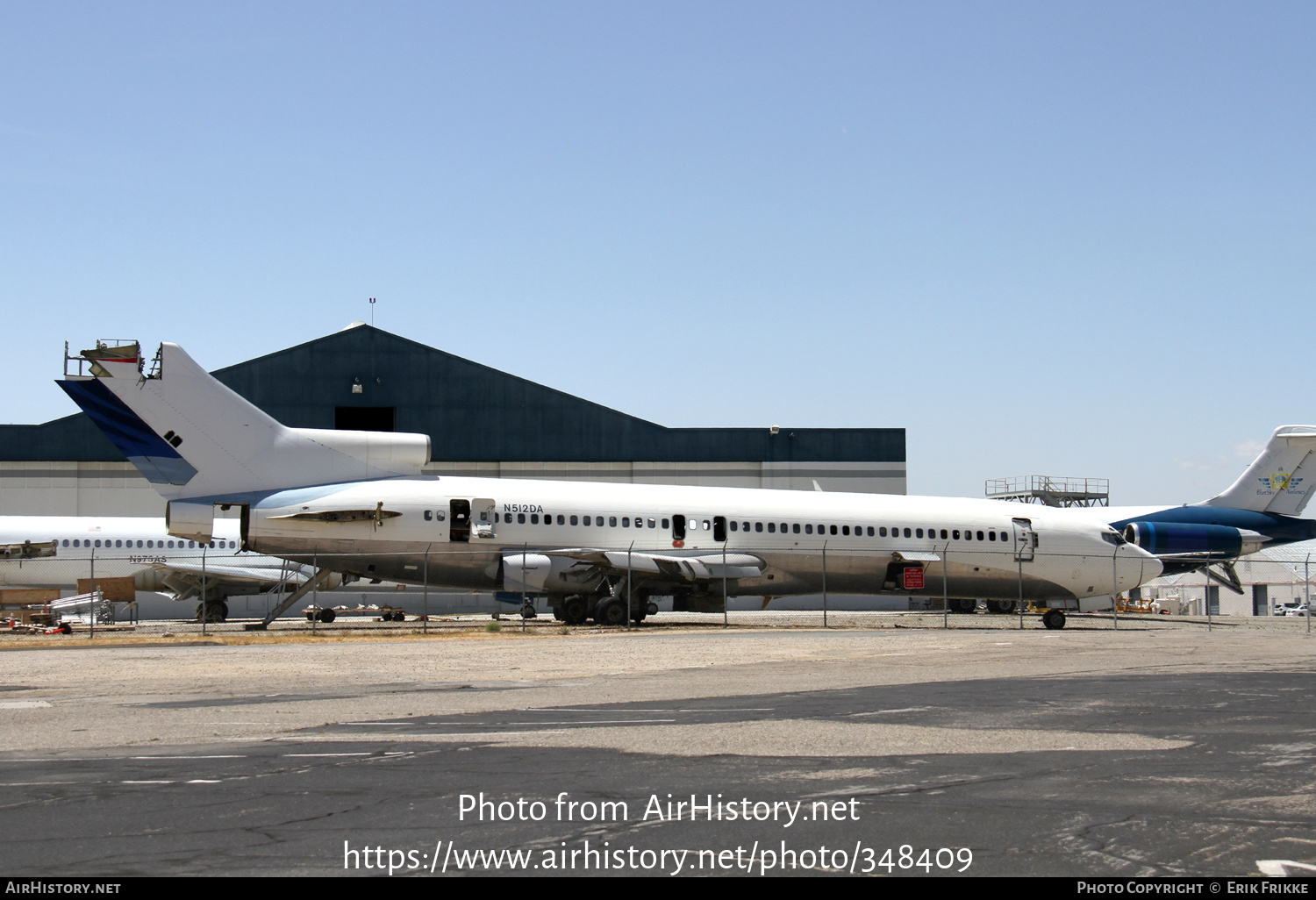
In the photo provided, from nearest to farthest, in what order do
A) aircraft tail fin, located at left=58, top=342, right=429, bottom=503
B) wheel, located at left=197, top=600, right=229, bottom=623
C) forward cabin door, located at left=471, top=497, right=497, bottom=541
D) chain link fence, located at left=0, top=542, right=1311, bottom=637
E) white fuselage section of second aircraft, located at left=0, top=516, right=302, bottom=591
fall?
aircraft tail fin, located at left=58, top=342, right=429, bottom=503
chain link fence, located at left=0, top=542, right=1311, bottom=637
forward cabin door, located at left=471, top=497, right=497, bottom=541
white fuselage section of second aircraft, located at left=0, top=516, right=302, bottom=591
wheel, located at left=197, top=600, right=229, bottom=623

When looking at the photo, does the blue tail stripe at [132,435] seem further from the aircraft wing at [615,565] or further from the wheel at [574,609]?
the wheel at [574,609]

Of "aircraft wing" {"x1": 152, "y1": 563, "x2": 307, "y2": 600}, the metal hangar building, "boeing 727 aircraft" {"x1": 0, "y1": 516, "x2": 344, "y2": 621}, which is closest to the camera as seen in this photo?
"aircraft wing" {"x1": 152, "y1": 563, "x2": 307, "y2": 600}

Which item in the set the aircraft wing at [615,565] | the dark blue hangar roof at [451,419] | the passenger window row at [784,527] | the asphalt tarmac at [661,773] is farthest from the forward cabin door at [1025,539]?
the dark blue hangar roof at [451,419]

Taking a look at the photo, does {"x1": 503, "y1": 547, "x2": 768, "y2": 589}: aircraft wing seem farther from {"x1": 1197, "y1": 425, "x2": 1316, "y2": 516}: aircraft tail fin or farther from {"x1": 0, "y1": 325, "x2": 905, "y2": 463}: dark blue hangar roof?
{"x1": 1197, "y1": 425, "x2": 1316, "y2": 516}: aircraft tail fin

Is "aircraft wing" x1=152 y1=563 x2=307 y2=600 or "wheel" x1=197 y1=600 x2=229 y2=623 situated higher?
"aircraft wing" x1=152 y1=563 x2=307 y2=600

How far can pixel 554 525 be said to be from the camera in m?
27.9

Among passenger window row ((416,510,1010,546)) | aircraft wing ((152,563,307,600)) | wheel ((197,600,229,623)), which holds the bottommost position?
wheel ((197,600,229,623))

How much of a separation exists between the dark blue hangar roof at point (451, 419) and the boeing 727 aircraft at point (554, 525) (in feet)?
55.8

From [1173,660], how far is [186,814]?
602 inches

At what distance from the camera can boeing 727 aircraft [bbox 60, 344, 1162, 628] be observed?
25.9 metres

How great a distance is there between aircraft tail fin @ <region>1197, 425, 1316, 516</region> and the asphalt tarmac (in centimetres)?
2744

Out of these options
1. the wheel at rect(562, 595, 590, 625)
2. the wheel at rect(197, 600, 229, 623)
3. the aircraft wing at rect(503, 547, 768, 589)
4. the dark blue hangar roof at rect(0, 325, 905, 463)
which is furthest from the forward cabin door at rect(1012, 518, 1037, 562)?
the wheel at rect(197, 600, 229, 623)
